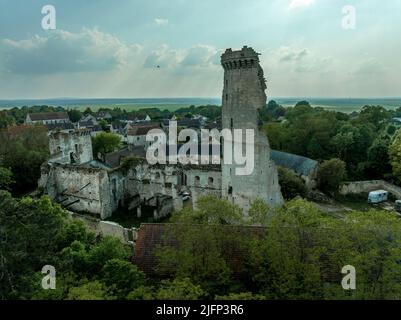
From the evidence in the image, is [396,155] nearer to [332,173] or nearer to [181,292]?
[332,173]

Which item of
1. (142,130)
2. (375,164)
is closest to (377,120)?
(375,164)

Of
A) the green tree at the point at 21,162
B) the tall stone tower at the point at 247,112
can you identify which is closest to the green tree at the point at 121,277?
the tall stone tower at the point at 247,112

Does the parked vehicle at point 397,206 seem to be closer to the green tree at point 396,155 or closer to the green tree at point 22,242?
the green tree at point 396,155

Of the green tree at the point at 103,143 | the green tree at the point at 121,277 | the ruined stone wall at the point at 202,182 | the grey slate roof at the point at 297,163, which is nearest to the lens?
Answer: the green tree at the point at 121,277

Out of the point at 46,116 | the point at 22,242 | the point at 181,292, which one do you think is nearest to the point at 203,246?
the point at 181,292

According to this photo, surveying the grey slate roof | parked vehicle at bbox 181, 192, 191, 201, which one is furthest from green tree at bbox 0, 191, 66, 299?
the grey slate roof

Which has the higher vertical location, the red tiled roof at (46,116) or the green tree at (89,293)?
the red tiled roof at (46,116)
